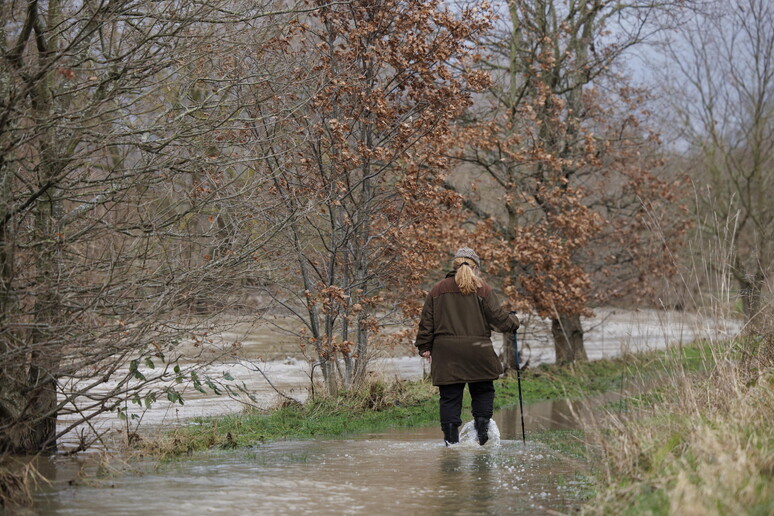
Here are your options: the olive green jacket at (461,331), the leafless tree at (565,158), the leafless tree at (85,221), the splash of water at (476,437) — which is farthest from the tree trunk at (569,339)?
the leafless tree at (85,221)

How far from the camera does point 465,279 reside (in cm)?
1016

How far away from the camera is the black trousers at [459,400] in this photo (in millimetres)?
10281

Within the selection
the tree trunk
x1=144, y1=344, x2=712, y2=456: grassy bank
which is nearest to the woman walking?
x1=144, y1=344, x2=712, y2=456: grassy bank

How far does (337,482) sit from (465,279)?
3.05m

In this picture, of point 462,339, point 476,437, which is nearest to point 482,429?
point 476,437

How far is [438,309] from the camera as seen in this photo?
10328 mm

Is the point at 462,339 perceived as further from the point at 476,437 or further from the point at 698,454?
the point at 698,454

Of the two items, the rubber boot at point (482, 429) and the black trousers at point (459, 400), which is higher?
the black trousers at point (459, 400)

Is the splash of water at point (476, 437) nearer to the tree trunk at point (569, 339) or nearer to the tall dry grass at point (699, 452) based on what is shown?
the tall dry grass at point (699, 452)

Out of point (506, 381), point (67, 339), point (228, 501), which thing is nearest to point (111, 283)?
point (67, 339)

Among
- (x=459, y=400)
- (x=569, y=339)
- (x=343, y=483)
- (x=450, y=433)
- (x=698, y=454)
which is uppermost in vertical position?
(x=569, y=339)

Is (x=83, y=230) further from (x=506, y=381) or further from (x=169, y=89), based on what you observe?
(x=506, y=381)

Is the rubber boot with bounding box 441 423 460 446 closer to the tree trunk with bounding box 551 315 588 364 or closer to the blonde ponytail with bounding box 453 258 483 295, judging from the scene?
the blonde ponytail with bounding box 453 258 483 295

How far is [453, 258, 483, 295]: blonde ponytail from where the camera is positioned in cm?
1014
